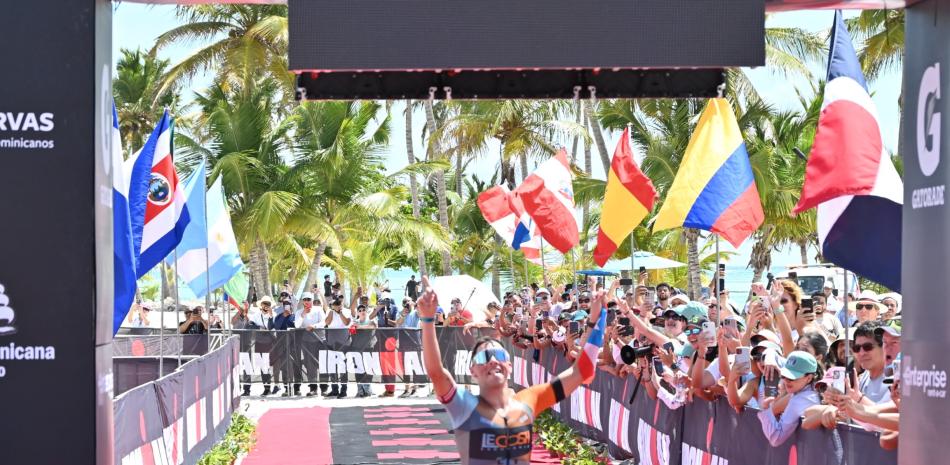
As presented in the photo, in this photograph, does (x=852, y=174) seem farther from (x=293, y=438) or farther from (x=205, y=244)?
(x=293, y=438)

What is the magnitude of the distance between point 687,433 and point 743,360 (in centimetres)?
225

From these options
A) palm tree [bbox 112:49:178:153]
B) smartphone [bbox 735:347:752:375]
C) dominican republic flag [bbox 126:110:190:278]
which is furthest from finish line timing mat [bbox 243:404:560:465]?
palm tree [bbox 112:49:178:153]

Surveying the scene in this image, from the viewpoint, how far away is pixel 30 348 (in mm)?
7746

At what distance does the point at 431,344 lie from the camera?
7473 mm

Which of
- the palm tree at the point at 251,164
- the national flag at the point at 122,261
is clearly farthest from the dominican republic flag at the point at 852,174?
the palm tree at the point at 251,164

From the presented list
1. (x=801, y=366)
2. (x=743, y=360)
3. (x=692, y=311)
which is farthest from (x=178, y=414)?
(x=801, y=366)

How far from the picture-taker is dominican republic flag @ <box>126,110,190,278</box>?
1452 cm

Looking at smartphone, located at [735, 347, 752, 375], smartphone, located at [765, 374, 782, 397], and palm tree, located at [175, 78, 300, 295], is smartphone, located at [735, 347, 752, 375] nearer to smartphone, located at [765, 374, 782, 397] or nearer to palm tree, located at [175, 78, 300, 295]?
smartphone, located at [765, 374, 782, 397]

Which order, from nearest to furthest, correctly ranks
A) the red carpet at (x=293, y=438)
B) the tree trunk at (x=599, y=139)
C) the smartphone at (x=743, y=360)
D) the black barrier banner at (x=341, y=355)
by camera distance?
the smartphone at (x=743, y=360), the red carpet at (x=293, y=438), the black barrier banner at (x=341, y=355), the tree trunk at (x=599, y=139)

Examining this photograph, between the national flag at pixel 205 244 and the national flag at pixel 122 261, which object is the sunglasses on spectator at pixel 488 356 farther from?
the national flag at pixel 205 244

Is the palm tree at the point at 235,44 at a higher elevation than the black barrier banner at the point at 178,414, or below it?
higher

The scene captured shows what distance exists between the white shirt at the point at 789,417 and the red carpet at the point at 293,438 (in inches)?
350

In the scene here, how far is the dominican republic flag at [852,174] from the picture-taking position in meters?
8.76

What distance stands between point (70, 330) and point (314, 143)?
30248 mm
